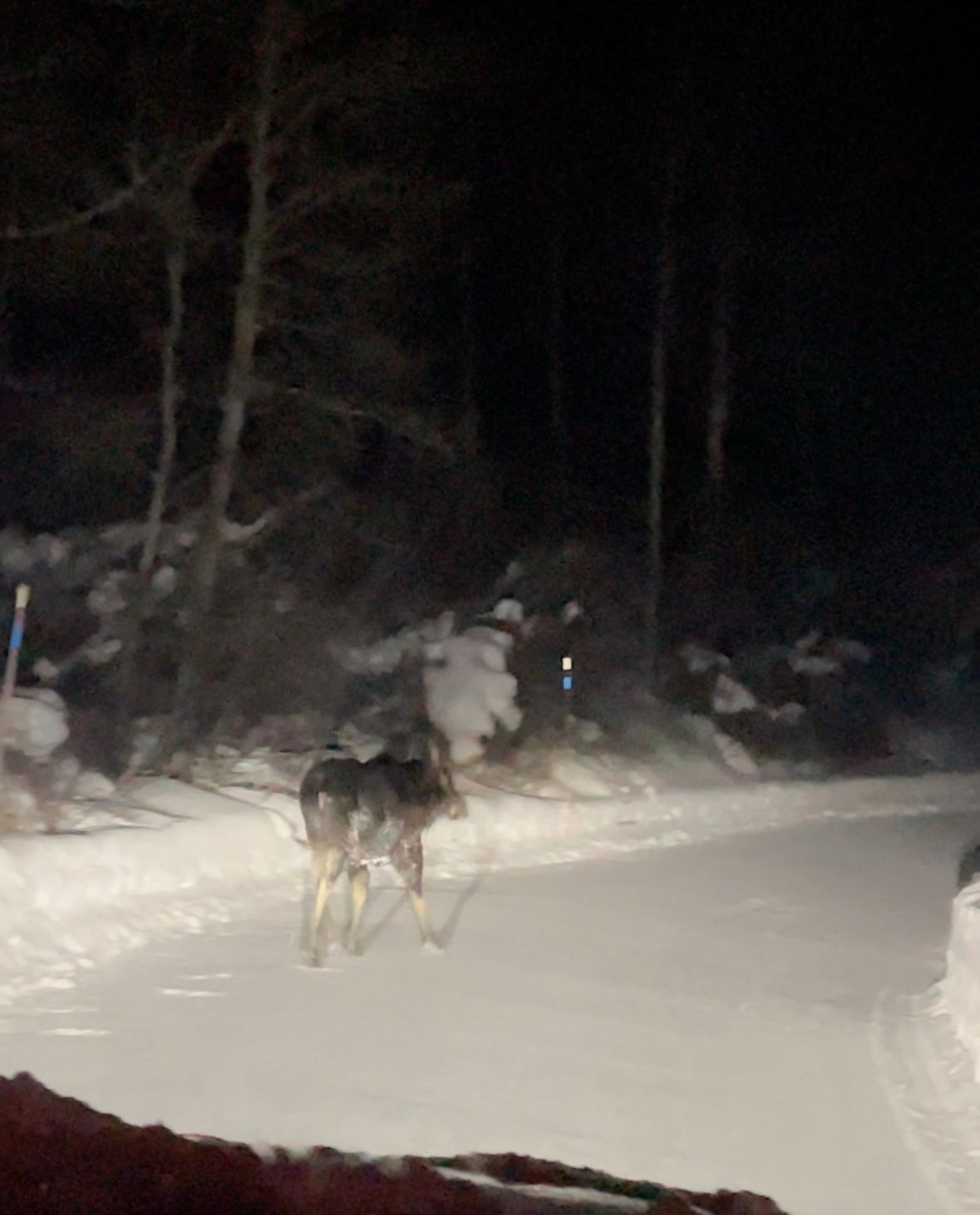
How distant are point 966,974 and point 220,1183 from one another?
6469 mm

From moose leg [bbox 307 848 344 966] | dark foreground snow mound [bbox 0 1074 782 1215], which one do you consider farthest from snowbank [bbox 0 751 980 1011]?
dark foreground snow mound [bbox 0 1074 782 1215]

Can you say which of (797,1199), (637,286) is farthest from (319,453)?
(637,286)

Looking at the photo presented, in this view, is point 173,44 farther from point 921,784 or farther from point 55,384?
point 921,784

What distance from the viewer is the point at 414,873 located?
427 inches

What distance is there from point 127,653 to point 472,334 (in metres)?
20.4

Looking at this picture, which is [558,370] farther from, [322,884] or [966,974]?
[966,974]

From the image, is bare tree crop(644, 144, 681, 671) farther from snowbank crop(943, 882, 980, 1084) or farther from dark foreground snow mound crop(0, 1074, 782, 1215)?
dark foreground snow mound crop(0, 1074, 782, 1215)

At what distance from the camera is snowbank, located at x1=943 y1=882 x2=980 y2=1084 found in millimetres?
8734

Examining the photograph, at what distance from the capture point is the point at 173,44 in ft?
57.8

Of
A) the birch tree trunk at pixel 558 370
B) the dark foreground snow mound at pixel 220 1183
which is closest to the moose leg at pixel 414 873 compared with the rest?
the dark foreground snow mound at pixel 220 1183

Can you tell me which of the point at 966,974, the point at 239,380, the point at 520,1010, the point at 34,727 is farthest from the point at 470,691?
the point at 966,974

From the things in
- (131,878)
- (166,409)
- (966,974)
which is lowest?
(966,974)

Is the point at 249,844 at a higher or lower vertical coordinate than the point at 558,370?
lower

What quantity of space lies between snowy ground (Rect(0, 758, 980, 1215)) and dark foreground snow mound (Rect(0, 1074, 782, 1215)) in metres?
1.52
